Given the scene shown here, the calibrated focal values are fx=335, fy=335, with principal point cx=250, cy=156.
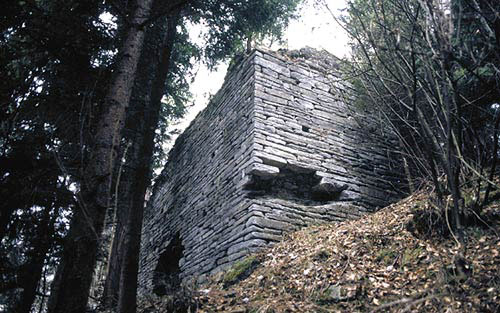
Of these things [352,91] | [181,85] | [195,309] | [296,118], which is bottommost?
[195,309]

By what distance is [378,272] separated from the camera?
10.8 feet

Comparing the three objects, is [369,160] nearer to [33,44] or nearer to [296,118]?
[296,118]

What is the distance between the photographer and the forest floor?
263 centimetres

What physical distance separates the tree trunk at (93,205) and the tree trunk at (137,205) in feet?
3.37

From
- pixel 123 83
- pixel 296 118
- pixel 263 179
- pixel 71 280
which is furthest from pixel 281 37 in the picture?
pixel 71 280

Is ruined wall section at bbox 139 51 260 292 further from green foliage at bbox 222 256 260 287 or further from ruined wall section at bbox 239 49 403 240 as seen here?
green foliage at bbox 222 256 260 287

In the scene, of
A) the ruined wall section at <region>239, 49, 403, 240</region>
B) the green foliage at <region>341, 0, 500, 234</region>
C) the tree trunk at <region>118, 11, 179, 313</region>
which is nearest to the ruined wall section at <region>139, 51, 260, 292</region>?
the ruined wall section at <region>239, 49, 403, 240</region>

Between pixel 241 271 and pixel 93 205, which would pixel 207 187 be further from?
pixel 93 205

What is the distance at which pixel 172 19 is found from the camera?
248 inches

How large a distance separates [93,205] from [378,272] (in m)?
2.75

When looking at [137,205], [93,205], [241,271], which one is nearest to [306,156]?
[241,271]

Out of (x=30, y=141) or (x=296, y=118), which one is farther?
(x=296, y=118)

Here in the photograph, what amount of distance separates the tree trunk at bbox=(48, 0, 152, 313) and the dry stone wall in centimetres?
265

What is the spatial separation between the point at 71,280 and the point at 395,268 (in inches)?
115
